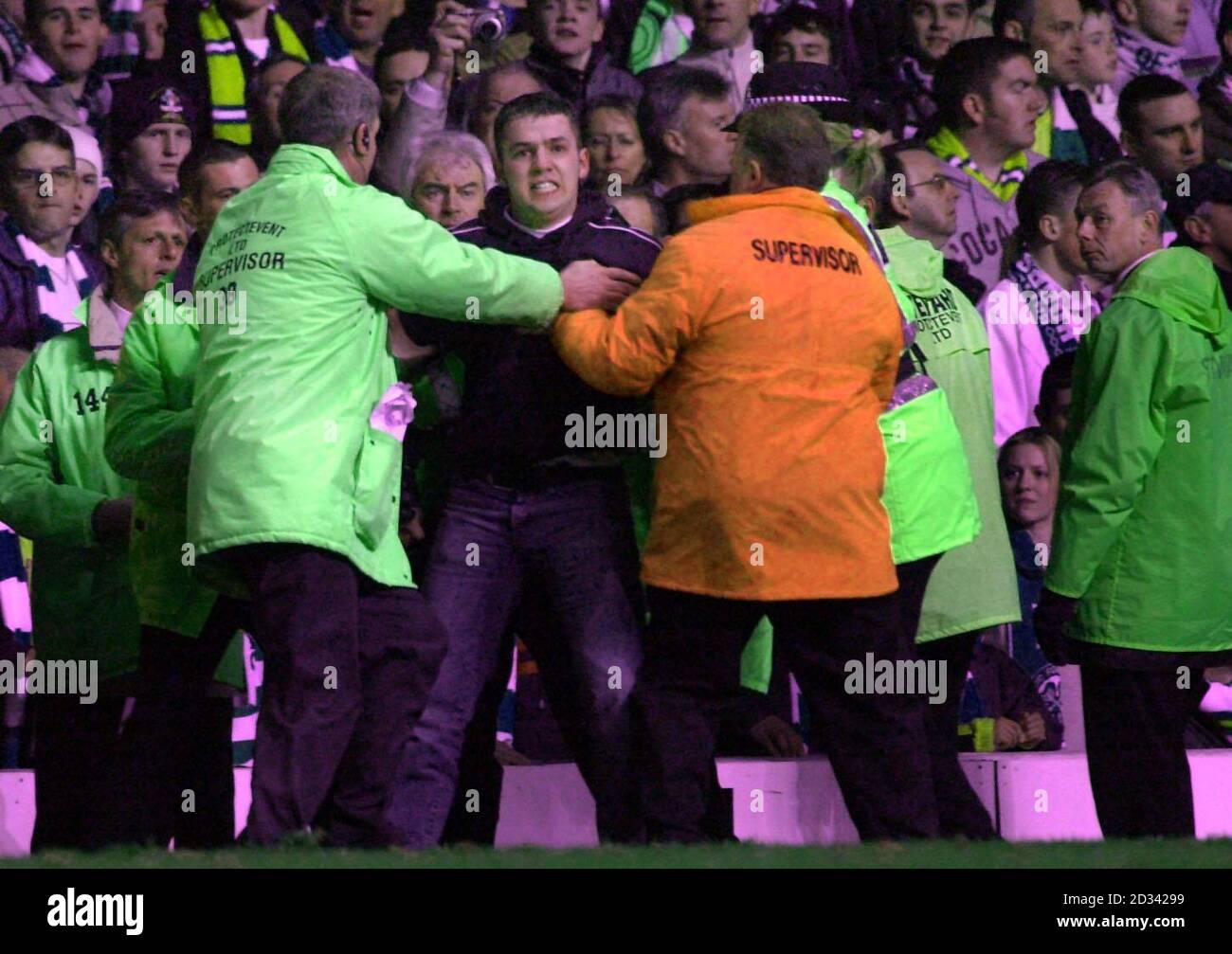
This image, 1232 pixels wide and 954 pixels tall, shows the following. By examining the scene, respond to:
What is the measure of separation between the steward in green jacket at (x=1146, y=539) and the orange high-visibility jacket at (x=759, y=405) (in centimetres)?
87

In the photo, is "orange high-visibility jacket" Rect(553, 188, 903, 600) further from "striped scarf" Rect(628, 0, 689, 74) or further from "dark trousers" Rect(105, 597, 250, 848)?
"striped scarf" Rect(628, 0, 689, 74)

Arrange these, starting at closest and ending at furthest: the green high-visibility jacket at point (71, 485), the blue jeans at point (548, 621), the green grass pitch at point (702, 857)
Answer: the green grass pitch at point (702, 857), the blue jeans at point (548, 621), the green high-visibility jacket at point (71, 485)

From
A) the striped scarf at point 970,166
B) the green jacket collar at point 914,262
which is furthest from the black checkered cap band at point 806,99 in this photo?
the striped scarf at point 970,166

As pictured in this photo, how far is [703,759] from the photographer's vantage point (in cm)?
470

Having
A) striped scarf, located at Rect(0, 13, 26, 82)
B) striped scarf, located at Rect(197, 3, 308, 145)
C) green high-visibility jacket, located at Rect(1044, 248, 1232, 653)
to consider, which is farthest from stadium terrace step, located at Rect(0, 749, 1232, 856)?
striped scarf, located at Rect(0, 13, 26, 82)

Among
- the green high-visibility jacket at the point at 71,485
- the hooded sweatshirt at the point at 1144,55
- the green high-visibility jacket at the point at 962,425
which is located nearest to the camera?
the green high-visibility jacket at the point at 71,485

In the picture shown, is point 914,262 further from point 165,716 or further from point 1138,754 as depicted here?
point 165,716

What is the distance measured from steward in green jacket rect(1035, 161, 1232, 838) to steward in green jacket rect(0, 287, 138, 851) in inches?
89.7

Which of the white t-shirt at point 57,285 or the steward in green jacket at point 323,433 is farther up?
the white t-shirt at point 57,285

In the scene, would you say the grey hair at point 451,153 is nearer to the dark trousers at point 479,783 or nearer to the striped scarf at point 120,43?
the striped scarf at point 120,43

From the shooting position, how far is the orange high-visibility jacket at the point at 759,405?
4.61 metres

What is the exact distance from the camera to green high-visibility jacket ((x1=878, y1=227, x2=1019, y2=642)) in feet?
18.4
